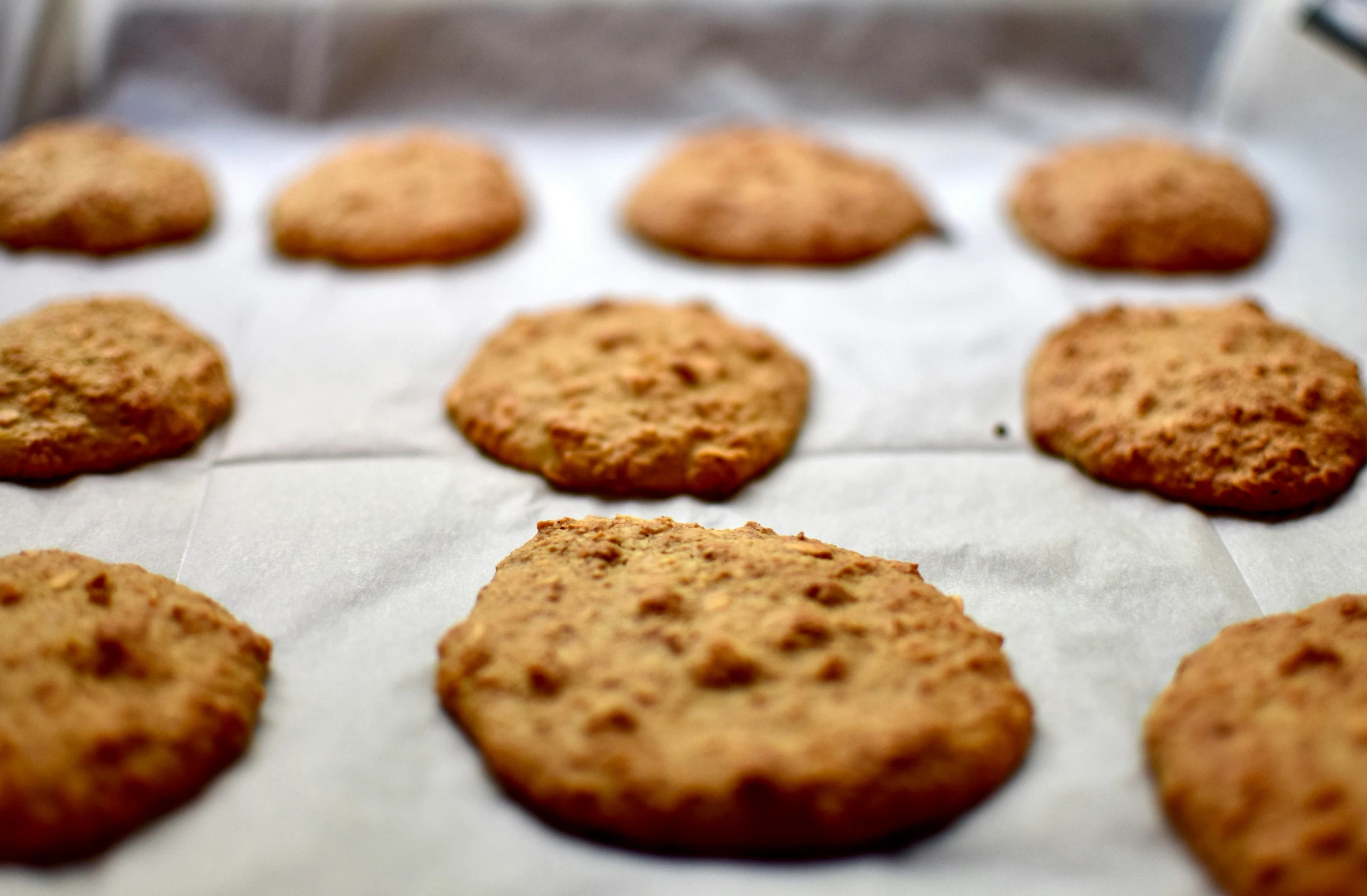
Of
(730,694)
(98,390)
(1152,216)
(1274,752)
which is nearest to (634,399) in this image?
(730,694)

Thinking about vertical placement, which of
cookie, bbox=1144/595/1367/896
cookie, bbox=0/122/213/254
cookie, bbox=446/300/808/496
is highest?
cookie, bbox=1144/595/1367/896

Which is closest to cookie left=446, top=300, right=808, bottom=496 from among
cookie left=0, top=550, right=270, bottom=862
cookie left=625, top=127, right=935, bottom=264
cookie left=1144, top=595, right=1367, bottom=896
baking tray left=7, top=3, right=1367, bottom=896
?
baking tray left=7, top=3, right=1367, bottom=896

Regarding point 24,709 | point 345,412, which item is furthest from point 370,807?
point 345,412

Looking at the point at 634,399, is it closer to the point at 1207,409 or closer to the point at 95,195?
the point at 1207,409

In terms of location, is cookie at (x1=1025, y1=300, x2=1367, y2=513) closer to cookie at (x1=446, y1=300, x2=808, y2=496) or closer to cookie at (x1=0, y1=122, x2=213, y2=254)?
cookie at (x1=446, y1=300, x2=808, y2=496)

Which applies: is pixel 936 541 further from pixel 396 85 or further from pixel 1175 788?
pixel 396 85

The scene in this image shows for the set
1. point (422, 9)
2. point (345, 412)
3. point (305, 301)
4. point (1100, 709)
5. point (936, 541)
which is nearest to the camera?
point (1100, 709)

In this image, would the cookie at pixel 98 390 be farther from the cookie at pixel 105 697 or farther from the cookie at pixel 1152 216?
the cookie at pixel 1152 216
